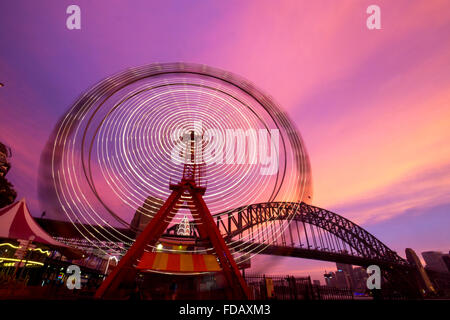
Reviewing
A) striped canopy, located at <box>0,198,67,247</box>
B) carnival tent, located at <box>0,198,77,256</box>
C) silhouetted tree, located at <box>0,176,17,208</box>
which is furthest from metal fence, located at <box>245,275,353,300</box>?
silhouetted tree, located at <box>0,176,17,208</box>

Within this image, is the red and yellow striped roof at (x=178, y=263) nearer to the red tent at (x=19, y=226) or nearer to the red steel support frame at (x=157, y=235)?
the red steel support frame at (x=157, y=235)

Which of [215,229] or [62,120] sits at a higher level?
[62,120]

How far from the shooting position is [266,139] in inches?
519

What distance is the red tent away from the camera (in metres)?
11.1

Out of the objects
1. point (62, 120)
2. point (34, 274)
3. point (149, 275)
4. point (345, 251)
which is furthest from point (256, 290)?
point (345, 251)

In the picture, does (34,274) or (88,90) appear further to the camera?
(34,274)

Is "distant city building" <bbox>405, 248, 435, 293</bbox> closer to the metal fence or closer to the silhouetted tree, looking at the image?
the metal fence

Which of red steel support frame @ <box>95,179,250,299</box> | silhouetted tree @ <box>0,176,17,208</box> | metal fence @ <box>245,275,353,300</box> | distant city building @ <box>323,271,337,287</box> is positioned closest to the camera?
red steel support frame @ <box>95,179,250,299</box>

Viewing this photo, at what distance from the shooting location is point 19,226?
38.1 ft

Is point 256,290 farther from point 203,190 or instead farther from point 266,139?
point 266,139

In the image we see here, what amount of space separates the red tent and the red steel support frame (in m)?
6.24

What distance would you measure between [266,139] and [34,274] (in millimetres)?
22195

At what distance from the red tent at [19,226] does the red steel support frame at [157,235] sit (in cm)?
624

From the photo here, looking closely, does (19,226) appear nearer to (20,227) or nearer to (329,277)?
(20,227)
